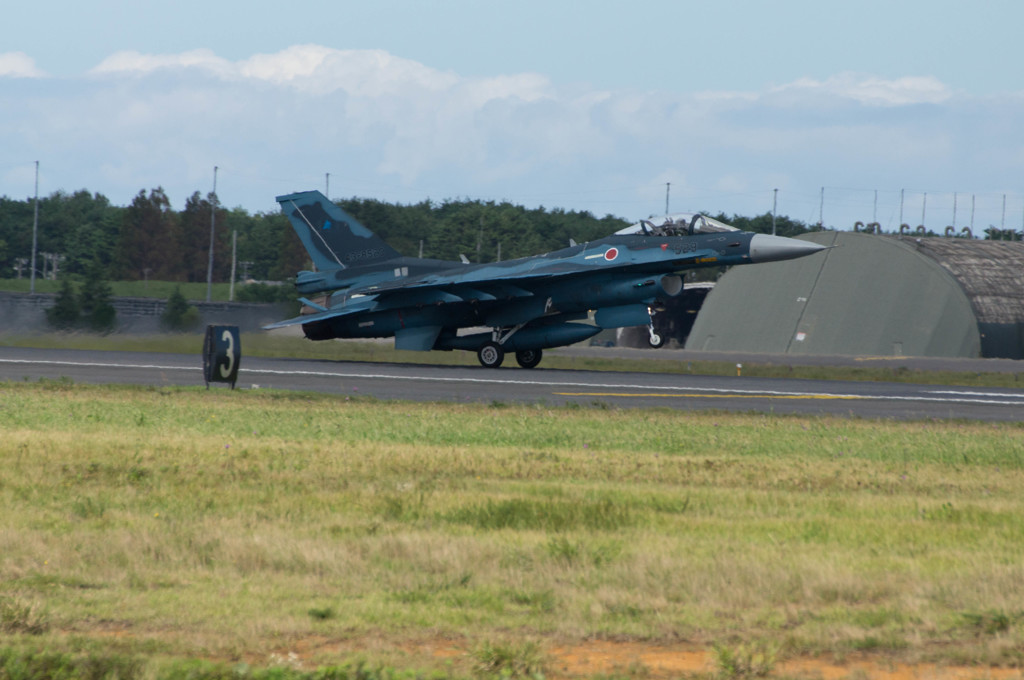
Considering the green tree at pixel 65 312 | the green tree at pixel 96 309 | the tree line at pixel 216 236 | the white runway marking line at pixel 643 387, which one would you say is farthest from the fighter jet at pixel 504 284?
the tree line at pixel 216 236

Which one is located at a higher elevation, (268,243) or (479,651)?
(268,243)

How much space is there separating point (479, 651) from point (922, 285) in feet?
152

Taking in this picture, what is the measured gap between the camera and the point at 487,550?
6.55 m

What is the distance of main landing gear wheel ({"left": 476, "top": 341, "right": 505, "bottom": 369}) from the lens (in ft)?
95.1

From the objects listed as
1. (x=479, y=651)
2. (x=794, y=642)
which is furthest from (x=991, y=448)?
(x=479, y=651)

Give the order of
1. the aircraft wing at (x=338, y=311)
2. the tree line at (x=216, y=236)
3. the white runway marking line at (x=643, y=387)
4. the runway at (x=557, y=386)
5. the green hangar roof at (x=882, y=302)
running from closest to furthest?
the runway at (x=557, y=386) → the white runway marking line at (x=643, y=387) → the aircraft wing at (x=338, y=311) → the green hangar roof at (x=882, y=302) → the tree line at (x=216, y=236)

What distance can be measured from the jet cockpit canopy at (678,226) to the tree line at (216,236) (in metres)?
41.6

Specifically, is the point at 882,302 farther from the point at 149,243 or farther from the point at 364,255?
the point at 149,243

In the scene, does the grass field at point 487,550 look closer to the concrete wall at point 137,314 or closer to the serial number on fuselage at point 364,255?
the serial number on fuselage at point 364,255

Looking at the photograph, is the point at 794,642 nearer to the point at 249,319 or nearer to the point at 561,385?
the point at 561,385

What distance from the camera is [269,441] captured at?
472 inches

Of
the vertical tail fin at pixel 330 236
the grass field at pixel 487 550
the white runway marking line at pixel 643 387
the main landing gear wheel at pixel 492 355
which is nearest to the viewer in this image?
the grass field at pixel 487 550

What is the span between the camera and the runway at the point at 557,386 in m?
19.3

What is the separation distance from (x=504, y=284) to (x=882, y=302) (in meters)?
25.4
